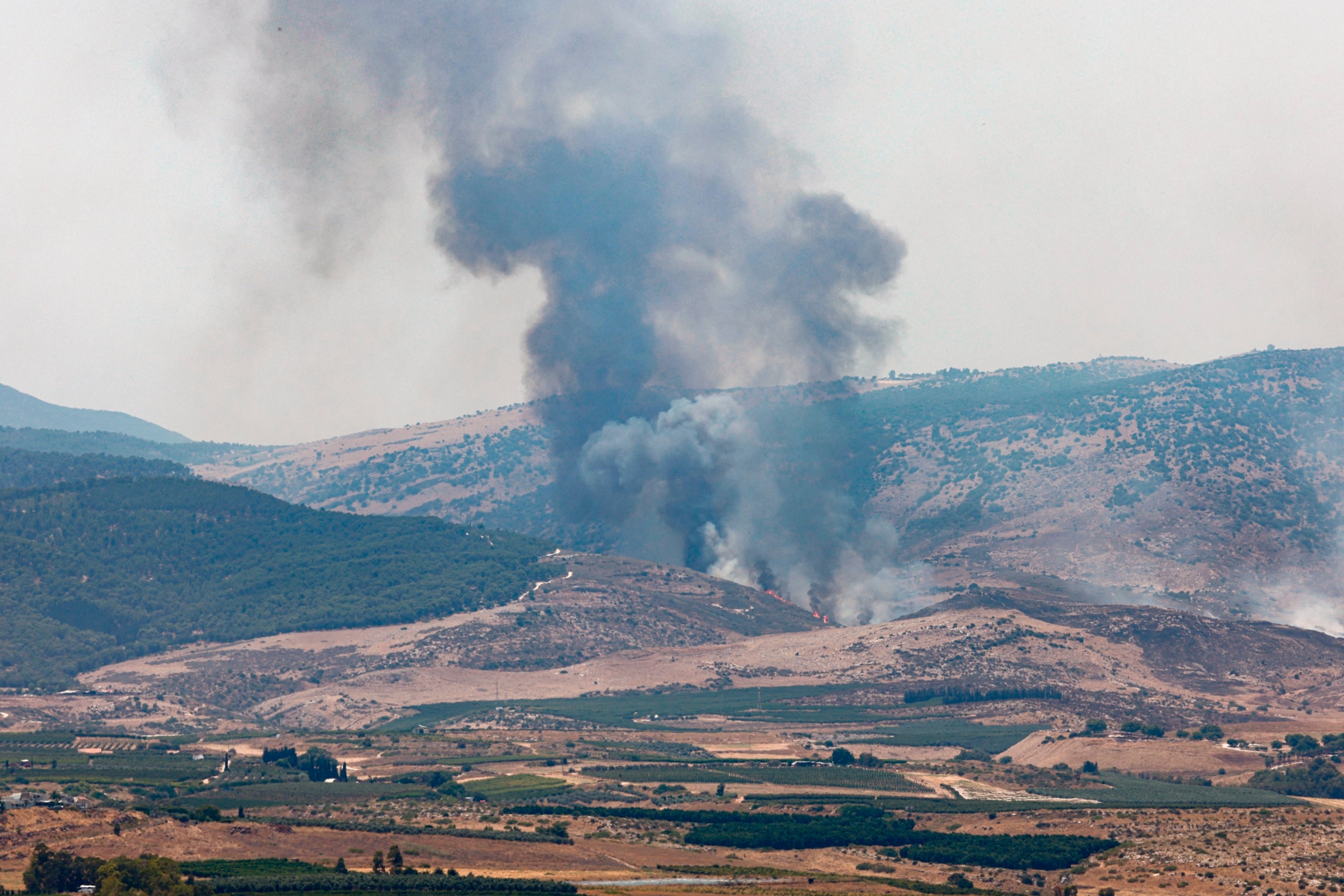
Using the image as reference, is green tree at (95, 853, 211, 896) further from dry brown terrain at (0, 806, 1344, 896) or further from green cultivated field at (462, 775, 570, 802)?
green cultivated field at (462, 775, 570, 802)

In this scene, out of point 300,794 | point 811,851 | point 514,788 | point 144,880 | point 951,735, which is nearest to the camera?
point 144,880

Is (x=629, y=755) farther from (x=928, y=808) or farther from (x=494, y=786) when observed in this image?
(x=928, y=808)

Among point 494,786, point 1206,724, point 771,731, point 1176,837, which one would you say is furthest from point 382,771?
point 1206,724

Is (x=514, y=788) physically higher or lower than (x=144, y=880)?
higher

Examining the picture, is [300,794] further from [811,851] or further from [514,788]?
[811,851]

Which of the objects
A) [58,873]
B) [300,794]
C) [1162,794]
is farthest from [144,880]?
[1162,794]

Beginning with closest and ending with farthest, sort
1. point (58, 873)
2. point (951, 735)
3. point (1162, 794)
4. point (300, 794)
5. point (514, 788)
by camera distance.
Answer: point (58, 873), point (300, 794), point (1162, 794), point (514, 788), point (951, 735)

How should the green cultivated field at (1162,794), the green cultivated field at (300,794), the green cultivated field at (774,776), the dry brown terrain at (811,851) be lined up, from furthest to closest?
the green cultivated field at (774,776), the green cultivated field at (300,794), the green cultivated field at (1162,794), the dry brown terrain at (811,851)

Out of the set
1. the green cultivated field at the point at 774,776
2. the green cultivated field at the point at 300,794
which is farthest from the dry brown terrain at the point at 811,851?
the green cultivated field at the point at 774,776

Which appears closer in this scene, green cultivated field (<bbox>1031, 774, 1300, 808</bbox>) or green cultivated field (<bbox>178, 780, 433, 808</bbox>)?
green cultivated field (<bbox>1031, 774, 1300, 808</bbox>)

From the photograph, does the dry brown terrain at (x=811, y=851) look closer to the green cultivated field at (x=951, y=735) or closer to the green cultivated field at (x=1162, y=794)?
the green cultivated field at (x=1162, y=794)

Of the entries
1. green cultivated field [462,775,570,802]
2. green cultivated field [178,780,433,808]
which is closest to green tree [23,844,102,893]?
green cultivated field [178,780,433,808]

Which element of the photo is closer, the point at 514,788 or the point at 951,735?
the point at 514,788

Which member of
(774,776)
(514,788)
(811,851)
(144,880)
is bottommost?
(811,851)
